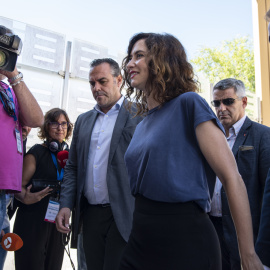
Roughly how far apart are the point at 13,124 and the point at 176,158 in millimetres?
1160

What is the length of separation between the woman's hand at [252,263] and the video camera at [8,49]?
5.62 ft

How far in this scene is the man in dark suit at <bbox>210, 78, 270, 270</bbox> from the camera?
2.47 metres

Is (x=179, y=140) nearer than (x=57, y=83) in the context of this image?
Yes

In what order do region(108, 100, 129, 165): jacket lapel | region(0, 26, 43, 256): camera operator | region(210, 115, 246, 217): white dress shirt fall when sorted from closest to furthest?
1. region(0, 26, 43, 256): camera operator
2. region(108, 100, 129, 165): jacket lapel
3. region(210, 115, 246, 217): white dress shirt

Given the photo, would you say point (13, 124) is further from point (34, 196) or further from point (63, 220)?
point (34, 196)

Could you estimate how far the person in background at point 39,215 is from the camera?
2801 millimetres

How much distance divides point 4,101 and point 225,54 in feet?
78.3

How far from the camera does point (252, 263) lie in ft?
3.76

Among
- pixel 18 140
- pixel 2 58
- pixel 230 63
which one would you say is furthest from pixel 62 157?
pixel 230 63

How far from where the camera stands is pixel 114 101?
9.04ft

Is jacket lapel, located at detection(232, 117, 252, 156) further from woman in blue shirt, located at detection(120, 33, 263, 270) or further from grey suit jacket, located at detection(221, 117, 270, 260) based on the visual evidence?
woman in blue shirt, located at detection(120, 33, 263, 270)

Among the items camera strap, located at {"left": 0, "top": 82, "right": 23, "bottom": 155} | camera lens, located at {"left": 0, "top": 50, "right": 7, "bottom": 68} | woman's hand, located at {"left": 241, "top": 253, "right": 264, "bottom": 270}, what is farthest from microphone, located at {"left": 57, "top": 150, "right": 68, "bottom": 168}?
woman's hand, located at {"left": 241, "top": 253, "right": 264, "bottom": 270}

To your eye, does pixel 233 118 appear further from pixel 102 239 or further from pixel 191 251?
pixel 191 251

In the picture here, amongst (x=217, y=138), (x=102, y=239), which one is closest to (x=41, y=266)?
(x=102, y=239)
